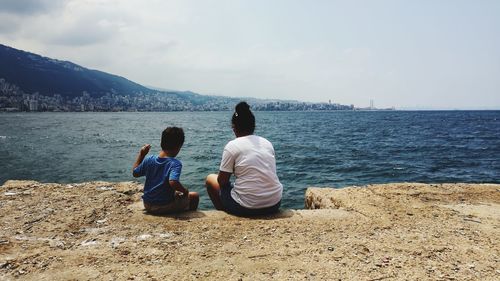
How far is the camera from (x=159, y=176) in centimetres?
540

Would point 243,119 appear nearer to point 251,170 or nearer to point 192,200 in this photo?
point 251,170

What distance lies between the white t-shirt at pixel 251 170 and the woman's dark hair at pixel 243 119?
186 mm

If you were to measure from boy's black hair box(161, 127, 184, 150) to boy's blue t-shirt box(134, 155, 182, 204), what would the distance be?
203 mm

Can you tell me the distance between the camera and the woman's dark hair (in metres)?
5.36

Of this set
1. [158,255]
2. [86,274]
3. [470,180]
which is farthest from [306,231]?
[470,180]

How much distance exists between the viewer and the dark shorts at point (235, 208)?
5.32m

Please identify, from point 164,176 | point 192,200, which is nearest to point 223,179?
point 192,200

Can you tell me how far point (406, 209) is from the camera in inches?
228

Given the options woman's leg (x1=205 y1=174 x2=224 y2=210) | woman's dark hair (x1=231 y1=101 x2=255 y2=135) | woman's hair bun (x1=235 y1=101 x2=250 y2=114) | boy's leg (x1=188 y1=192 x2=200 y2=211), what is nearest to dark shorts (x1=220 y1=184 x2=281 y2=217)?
woman's leg (x1=205 y1=174 x2=224 y2=210)

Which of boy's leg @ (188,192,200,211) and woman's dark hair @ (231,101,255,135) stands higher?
woman's dark hair @ (231,101,255,135)

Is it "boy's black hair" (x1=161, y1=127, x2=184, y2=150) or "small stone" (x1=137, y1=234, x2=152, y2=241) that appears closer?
"small stone" (x1=137, y1=234, x2=152, y2=241)

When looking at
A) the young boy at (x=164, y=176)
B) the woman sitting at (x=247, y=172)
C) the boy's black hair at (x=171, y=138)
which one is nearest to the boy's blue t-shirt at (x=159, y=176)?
the young boy at (x=164, y=176)

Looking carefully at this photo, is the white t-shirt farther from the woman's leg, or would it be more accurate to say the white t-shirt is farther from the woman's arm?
the woman's leg

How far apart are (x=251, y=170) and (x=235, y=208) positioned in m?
0.68
